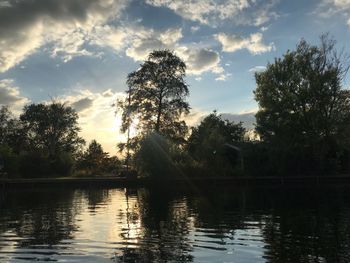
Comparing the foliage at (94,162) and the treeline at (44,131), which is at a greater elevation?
the treeline at (44,131)

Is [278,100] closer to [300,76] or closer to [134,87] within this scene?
[300,76]

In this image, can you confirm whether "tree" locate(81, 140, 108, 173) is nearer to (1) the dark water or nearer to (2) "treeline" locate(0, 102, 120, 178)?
(2) "treeline" locate(0, 102, 120, 178)

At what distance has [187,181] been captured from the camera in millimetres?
59719

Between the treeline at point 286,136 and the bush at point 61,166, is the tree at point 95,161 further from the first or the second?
the treeline at point 286,136

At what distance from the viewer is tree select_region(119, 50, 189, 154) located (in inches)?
2778

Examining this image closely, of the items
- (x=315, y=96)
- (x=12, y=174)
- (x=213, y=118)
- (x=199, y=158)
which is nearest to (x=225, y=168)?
(x=199, y=158)

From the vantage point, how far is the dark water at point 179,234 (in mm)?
15445

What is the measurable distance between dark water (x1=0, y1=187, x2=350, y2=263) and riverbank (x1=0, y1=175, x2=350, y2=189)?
89.9 feet

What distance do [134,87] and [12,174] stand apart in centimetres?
2181

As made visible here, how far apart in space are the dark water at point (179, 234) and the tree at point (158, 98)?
1525 inches

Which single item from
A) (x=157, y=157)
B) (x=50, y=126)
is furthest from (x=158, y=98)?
(x=50, y=126)

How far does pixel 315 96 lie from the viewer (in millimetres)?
62531

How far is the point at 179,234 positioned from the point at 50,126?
9589cm

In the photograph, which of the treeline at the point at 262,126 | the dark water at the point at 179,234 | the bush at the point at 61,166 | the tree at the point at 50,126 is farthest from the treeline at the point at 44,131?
the dark water at the point at 179,234
